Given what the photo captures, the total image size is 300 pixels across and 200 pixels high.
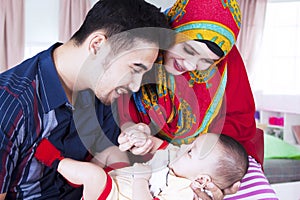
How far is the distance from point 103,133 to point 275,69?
12.0ft

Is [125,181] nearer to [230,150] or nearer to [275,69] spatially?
[230,150]

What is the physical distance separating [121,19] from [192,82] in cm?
39

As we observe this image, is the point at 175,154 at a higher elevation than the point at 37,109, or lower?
lower

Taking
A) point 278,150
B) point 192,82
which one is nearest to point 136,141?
point 192,82

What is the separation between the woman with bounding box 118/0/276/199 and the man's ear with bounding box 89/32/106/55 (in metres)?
0.26

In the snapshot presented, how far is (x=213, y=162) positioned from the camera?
99 centimetres

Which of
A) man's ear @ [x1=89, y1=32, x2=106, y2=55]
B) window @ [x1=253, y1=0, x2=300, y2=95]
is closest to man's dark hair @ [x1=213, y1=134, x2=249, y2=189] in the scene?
man's ear @ [x1=89, y1=32, x2=106, y2=55]

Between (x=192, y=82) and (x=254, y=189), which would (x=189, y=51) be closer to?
(x=192, y=82)

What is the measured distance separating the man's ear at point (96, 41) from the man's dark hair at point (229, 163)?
0.38m

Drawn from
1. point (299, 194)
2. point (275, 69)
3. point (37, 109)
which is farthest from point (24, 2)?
point (37, 109)

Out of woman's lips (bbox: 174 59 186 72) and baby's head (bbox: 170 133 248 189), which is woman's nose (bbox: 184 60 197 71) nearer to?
woman's lips (bbox: 174 59 186 72)

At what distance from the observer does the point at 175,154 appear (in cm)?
105

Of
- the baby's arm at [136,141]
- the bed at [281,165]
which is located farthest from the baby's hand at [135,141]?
the bed at [281,165]

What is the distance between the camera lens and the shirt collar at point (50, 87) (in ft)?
3.17
